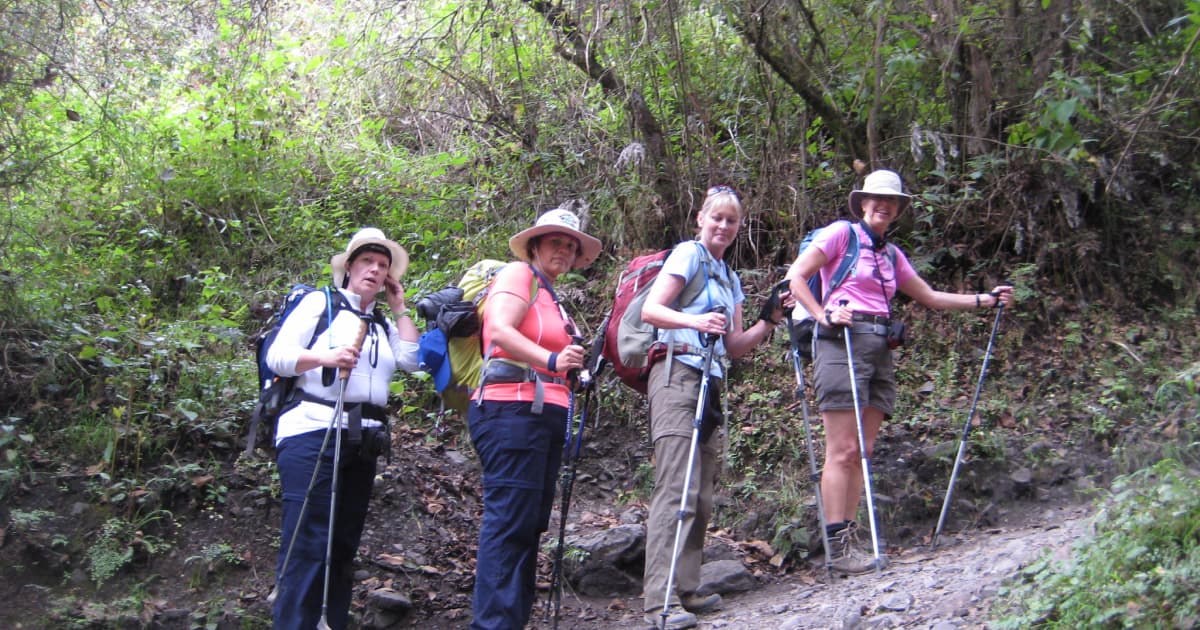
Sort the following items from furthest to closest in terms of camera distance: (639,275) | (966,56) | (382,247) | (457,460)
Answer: (966,56), (457,460), (639,275), (382,247)

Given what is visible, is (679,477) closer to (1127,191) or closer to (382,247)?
(382,247)

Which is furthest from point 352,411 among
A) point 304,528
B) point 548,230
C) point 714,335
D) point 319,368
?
point 714,335

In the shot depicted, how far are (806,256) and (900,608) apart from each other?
195cm

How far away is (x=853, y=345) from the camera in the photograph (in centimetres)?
554

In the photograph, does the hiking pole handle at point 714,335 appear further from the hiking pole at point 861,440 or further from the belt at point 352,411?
the belt at point 352,411

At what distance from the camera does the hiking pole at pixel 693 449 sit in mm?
4778

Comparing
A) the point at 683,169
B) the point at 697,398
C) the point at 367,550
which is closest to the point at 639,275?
the point at 697,398

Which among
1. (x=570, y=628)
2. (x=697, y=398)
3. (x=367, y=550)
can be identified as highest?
(x=697, y=398)

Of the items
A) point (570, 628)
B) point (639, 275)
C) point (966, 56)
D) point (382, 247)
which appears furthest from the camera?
point (966, 56)

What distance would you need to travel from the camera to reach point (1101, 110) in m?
8.05

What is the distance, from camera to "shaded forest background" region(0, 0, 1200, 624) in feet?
22.9

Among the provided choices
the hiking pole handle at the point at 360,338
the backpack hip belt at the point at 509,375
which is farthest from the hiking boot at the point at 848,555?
the hiking pole handle at the point at 360,338

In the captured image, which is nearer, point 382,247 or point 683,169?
point 382,247

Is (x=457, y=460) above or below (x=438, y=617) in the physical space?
above
